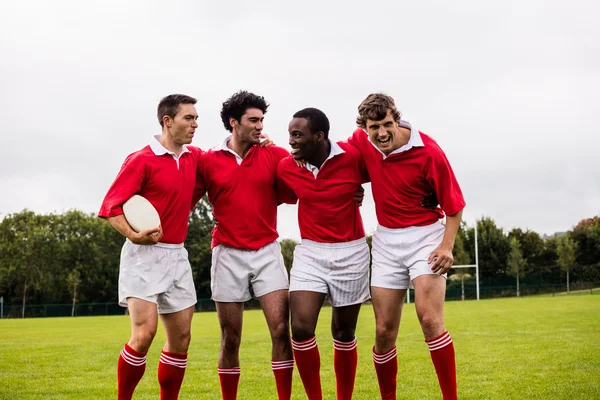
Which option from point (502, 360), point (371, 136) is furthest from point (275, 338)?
point (502, 360)

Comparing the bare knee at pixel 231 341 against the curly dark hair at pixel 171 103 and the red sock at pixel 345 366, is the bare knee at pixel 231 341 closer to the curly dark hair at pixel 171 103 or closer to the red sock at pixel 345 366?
the red sock at pixel 345 366

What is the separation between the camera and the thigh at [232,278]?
6.62 meters

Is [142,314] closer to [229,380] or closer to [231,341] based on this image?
[231,341]

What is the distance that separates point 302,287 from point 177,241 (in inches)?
49.4

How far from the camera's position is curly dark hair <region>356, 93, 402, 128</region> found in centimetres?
601

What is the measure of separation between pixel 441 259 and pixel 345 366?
1.50 m

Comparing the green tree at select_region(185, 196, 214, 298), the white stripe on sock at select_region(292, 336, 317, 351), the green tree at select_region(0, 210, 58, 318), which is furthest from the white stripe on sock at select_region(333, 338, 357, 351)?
the green tree at select_region(0, 210, 58, 318)

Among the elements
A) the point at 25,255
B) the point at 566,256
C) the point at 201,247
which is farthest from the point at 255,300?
the point at 566,256

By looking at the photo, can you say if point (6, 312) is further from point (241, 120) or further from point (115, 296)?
point (241, 120)

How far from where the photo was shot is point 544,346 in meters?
13.7

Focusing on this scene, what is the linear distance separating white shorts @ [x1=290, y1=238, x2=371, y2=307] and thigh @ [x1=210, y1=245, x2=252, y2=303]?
49cm

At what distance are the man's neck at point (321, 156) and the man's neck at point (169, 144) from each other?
1.27 metres

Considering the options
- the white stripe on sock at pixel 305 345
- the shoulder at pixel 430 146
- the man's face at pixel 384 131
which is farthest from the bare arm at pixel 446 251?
the white stripe on sock at pixel 305 345

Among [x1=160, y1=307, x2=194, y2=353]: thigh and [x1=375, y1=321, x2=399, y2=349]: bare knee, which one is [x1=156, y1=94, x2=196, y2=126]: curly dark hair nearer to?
[x1=160, y1=307, x2=194, y2=353]: thigh
